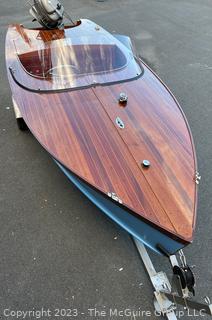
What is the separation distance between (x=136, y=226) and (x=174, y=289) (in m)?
0.49

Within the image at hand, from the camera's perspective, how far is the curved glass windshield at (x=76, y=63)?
10.8ft

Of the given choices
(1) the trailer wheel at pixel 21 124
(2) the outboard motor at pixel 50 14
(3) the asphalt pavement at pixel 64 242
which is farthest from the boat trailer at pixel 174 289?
(2) the outboard motor at pixel 50 14

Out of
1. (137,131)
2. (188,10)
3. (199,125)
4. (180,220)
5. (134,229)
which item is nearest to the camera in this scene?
(180,220)

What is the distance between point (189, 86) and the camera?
470 cm

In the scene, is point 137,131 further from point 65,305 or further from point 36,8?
point 36,8

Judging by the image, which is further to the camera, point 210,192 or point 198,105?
point 198,105

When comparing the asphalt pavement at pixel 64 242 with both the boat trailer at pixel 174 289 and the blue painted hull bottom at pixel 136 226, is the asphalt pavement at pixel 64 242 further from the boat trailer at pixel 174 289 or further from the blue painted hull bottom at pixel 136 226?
the blue painted hull bottom at pixel 136 226

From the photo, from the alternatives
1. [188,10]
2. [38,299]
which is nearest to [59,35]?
[38,299]

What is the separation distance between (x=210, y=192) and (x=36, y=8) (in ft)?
11.4

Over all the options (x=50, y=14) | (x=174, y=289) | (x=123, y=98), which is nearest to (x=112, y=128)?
(x=123, y=98)

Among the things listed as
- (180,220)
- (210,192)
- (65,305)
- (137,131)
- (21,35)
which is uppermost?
(21,35)

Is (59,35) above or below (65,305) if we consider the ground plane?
above

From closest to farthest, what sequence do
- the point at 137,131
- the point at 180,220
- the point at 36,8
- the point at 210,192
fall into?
the point at 180,220 < the point at 137,131 < the point at 210,192 < the point at 36,8

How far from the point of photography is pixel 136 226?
7.86 feet
